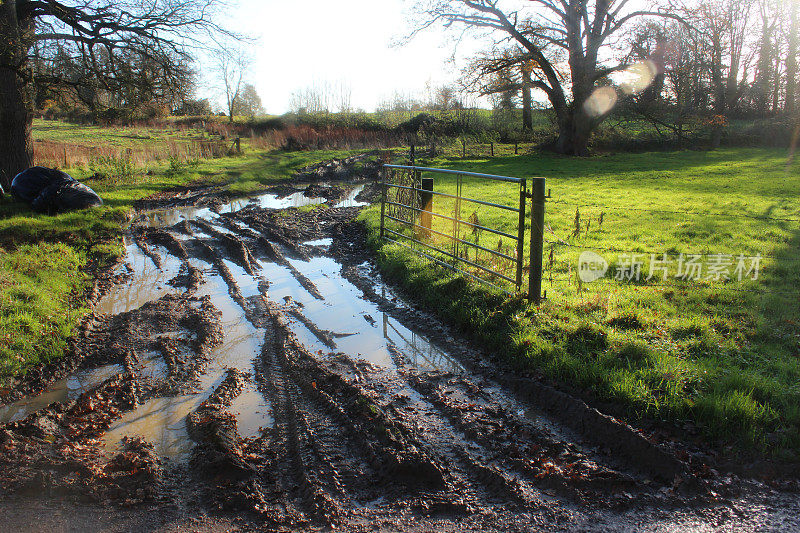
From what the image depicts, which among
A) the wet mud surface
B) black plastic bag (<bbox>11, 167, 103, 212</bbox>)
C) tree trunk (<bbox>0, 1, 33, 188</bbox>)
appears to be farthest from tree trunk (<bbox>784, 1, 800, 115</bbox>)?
tree trunk (<bbox>0, 1, 33, 188</bbox>)

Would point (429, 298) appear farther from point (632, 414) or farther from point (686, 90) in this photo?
point (686, 90)

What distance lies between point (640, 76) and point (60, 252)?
2884 cm

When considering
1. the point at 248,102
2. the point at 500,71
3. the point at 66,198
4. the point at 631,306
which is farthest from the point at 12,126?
the point at 248,102

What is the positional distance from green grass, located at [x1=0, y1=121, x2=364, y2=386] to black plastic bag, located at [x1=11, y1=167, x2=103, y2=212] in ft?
0.97

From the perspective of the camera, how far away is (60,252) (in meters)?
8.51

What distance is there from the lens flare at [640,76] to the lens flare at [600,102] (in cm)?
143

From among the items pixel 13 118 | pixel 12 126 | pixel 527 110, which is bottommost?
pixel 12 126

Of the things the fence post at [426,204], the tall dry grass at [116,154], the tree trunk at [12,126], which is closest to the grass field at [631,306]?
the fence post at [426,204]

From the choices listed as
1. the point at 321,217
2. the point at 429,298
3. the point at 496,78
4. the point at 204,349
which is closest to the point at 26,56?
the point at 321,217

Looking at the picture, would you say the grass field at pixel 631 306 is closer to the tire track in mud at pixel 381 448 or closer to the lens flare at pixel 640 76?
the tire track in mud at pixel 381 448

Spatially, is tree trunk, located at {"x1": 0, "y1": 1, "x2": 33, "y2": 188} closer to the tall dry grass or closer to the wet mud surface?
the tall dry grass

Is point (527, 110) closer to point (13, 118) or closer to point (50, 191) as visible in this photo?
point (13, 118)

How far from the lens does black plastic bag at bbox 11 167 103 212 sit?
11383 mm

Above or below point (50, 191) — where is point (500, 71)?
above
